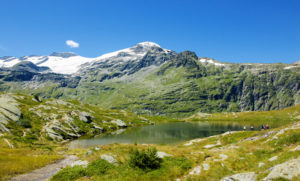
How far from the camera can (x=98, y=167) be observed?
20.2m

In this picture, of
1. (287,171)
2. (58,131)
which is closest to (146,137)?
(58,131)

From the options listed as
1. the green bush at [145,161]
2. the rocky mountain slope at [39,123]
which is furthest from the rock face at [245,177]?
the rocky mountain slope at [39,123]

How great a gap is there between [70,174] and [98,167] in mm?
3075

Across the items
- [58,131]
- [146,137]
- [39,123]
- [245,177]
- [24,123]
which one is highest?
[245,177]

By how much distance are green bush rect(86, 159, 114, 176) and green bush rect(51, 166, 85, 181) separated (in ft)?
2.51

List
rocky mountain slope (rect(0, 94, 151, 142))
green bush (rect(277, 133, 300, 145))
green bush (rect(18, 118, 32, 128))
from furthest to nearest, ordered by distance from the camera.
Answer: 1. green bush (rect(18, 118, 32, 128))
2. rocky mountain slope (rect(0, 94, 151, 142))
3. green bush (rect(277, 133, 300, 145))

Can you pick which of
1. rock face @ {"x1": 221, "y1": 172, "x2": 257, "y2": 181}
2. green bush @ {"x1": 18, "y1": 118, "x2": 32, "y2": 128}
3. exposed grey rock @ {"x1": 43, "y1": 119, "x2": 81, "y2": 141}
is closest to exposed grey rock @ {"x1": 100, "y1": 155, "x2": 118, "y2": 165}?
rock face @ {"x1": 221, "y1": 172, "x2": 257, "y2": 181}

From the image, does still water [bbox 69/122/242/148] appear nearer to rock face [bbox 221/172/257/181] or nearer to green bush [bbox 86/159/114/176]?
green bush [bbox 86/159/114/176]

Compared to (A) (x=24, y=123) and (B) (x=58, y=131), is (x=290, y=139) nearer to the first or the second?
(A) (x=24, y=123)

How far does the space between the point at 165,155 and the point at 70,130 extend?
9921 cm

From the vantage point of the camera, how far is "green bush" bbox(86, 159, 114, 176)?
1940cm

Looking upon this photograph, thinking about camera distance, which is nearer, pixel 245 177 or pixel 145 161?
pixel 245 177

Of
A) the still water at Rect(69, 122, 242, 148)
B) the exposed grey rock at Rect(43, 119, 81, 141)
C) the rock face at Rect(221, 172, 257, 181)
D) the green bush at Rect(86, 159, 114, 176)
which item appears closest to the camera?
the rock face at Rect(221, 172, 257, 181)

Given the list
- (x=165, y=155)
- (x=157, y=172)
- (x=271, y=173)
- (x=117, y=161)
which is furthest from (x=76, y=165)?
(x=271, y=173)
